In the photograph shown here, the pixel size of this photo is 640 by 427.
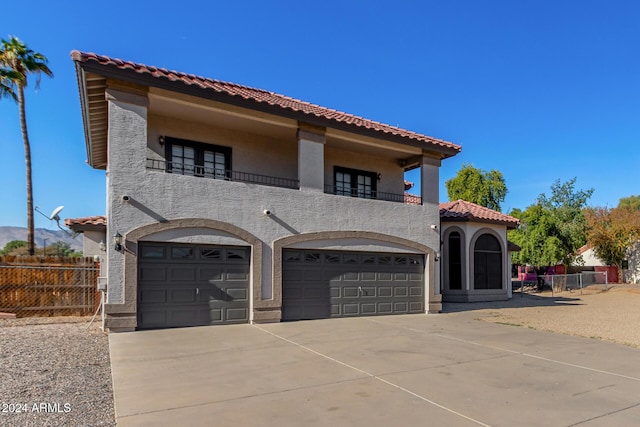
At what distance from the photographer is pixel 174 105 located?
12266 millimetres

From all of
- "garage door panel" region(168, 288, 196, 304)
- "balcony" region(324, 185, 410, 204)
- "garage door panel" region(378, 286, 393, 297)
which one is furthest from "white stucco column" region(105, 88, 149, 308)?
"garage door panel" region(378, 286, 393, 297)

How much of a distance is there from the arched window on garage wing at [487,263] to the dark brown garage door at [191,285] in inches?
507

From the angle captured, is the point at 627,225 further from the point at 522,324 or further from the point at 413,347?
the point at 413,347

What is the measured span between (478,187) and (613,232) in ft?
48.6

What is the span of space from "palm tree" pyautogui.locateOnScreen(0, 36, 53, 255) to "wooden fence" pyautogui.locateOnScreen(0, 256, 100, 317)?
11.4 meters

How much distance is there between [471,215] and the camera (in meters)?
20.3

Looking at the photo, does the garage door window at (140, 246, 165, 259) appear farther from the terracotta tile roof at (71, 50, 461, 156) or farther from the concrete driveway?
the terracotta tile roof at (71, 50, 461, 156)

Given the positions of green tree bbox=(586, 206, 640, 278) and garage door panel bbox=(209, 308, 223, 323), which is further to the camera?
green tree bbox=(586, 206, 640, 278)

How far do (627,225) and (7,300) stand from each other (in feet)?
136

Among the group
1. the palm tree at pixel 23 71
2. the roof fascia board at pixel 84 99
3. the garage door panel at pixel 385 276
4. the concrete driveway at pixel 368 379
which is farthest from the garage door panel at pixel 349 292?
the palm tree at pixel 23 71

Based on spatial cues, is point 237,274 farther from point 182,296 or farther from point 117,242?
point 117,242

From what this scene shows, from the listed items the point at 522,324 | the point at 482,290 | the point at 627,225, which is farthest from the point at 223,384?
the point at 627,225

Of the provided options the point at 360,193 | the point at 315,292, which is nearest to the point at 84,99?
the point at 315,292

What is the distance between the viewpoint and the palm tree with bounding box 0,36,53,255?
2311 cm
